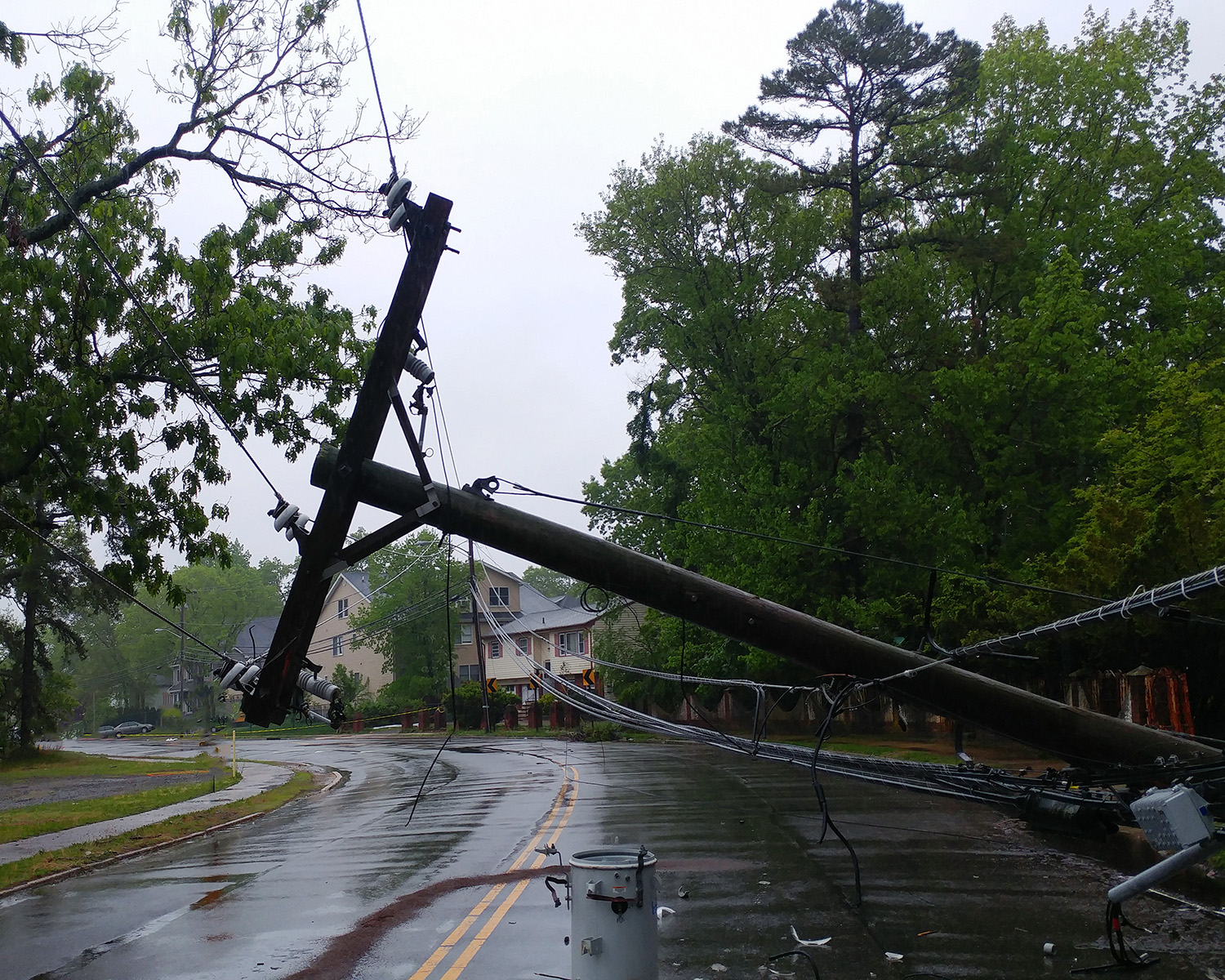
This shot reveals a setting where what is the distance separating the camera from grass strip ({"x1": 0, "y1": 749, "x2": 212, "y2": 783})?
3647 centimetres

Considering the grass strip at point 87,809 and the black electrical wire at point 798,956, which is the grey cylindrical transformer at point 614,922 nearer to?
the black electrical wire at point 798,956

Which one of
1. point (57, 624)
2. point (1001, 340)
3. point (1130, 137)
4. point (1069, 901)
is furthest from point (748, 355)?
point (57, 624)

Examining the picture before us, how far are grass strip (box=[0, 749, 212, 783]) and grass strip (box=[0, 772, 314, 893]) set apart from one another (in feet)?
48.8

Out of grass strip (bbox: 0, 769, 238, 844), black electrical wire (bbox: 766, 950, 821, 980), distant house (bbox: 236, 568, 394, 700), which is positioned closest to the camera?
black electrical wire (bbox: 766, 950, 821, 980)

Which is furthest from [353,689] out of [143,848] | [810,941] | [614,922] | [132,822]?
[614,922]

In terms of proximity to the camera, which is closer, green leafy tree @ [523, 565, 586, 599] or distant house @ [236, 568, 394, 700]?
distant house @ [236, 568, 394, 700]

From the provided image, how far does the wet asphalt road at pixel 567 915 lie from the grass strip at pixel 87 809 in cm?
331

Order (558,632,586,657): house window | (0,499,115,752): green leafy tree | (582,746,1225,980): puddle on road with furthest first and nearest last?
(558,632,586,657): house window < (0,499,115,752): green leafy tree < (582,746,1225,980): puddle on road

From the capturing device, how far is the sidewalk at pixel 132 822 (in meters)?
16.3

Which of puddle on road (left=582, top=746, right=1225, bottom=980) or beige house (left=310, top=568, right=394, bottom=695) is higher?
beige house (left=310, top=568, right=394, bottom=695)

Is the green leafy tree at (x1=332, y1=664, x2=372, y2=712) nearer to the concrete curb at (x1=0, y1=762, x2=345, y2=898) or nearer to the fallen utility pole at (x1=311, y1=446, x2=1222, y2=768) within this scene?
the concrete curb at (x1=0, y1=762, x2=345, y2=898)

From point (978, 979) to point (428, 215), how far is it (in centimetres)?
662

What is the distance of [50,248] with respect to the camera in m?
15.0

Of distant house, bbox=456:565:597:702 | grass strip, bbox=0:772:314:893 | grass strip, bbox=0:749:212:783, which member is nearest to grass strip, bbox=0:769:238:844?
grass strip, bbox=0:772:314:893
